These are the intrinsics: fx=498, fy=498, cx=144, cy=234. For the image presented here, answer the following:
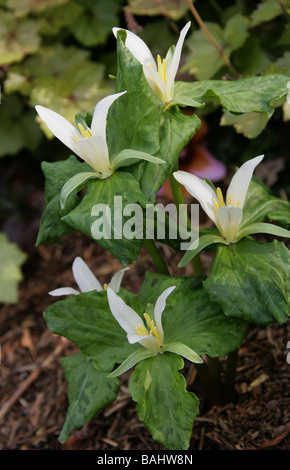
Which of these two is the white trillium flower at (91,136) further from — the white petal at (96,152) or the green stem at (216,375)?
the green stem at (216,375)

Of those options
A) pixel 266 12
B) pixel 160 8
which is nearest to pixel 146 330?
pixel 266 12

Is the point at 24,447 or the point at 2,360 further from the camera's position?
the point at 2,360

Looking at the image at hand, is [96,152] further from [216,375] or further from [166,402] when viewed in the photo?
[216,375]

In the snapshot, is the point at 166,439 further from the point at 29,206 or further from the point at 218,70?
the point at 29,206

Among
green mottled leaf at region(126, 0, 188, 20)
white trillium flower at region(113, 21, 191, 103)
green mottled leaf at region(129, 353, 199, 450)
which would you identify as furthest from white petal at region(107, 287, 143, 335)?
green mottled leaf at region(126, 0, 188, 20)

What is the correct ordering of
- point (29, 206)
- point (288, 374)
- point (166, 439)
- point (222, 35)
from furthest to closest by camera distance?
point (29, 206) < point (222, 35) < point (288, 374) < point (166, 439)

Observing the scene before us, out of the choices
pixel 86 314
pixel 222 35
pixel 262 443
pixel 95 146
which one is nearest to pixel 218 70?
pixel 222 35

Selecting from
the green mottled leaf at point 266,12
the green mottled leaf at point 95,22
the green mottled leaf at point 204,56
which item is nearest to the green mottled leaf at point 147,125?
the green mottled leaf at point 204,56
